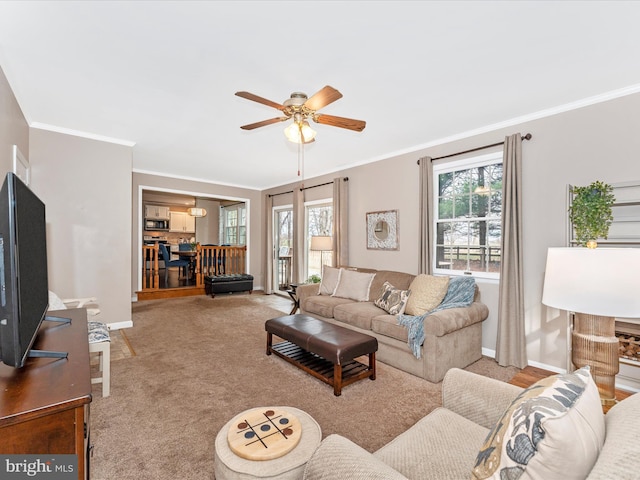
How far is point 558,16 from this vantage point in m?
1.93

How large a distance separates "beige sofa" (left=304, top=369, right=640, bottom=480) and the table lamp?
512mm

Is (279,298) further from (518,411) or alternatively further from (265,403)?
(518,411)

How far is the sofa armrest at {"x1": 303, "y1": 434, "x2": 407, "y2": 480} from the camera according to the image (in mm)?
1010

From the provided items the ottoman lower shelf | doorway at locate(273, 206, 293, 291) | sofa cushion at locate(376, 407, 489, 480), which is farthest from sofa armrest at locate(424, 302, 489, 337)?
doorway at locate(273, 206, 293, 291)

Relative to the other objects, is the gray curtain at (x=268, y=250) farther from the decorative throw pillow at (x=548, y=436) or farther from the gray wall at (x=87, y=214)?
the decorative throw pillow at (x=548, y=436)

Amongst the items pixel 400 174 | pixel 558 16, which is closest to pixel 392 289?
pixel 400 174

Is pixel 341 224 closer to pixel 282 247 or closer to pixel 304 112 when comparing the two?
pixel 282 247

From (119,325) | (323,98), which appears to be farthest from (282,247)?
(323,98)

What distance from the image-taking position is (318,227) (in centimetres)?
662

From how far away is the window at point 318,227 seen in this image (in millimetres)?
6367

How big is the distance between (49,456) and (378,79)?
2.97m

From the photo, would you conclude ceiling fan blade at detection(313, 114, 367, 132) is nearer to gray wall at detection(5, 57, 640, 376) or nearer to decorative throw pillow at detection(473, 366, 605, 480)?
gray wall at detection(5, 57, 640, 376)

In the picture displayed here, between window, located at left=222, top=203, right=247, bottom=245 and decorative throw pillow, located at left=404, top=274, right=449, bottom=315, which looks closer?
decorative throw pillow, located at left=404, top=274, right=449, bottom=315

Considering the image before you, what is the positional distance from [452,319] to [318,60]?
8.64ft
